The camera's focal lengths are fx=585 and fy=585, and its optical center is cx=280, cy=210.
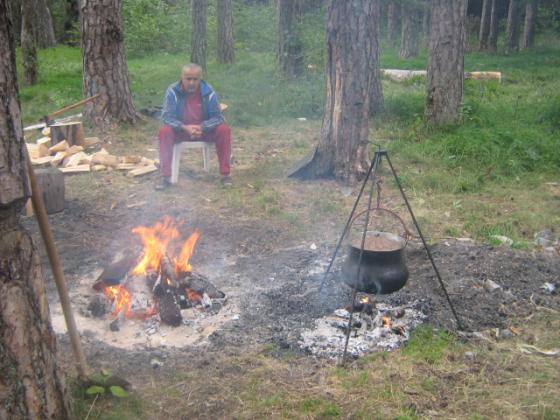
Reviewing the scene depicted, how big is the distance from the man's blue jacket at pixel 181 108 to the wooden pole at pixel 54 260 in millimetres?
4695

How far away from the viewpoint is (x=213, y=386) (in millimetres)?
3797

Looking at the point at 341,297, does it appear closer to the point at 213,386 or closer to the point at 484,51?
the point at 213,386

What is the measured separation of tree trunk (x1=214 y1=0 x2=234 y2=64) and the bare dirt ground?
10.6 metres

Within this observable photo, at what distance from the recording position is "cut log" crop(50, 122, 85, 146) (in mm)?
9539

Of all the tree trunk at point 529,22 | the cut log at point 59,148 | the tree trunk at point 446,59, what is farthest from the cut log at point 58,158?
the tree trunk at point 529,22

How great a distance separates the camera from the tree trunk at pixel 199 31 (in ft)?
52.3

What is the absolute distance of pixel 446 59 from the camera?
1023 cm

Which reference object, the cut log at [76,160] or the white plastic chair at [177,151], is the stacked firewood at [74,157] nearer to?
the cut log at [76,160]

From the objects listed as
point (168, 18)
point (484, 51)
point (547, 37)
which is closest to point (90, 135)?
point (168, 18)

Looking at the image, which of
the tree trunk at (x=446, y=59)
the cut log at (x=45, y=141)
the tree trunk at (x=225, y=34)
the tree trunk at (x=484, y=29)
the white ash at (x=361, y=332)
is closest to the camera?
the white ash at (x=361, y=332)

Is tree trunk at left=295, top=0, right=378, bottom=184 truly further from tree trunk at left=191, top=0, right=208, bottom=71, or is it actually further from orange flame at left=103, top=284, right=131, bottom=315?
tree trunk at left=191, top=0, right=208, bottom=71

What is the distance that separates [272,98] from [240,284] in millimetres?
8882

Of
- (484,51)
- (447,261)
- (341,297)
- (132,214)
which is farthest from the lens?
(484,51)

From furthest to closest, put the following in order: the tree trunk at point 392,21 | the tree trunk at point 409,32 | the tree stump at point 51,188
A: the tree trunk at point 392,21
the tree trunk at point 409,32
the tree stump at point 51,188
